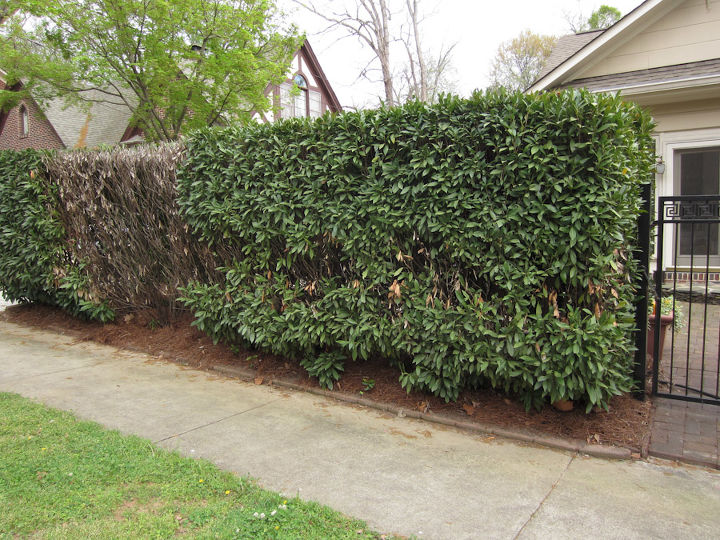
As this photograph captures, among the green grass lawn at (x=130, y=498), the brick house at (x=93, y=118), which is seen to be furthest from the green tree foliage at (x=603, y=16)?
the green grass lawn at (x=130, y=498)

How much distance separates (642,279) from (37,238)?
8469mm

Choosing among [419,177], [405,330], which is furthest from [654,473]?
[419,177]

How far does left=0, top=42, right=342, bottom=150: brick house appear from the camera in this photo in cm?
2239

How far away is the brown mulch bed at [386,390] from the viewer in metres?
4.14

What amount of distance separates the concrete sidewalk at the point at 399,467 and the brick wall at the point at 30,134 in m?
21.1

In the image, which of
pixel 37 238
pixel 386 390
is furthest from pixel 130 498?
pixel 37 238

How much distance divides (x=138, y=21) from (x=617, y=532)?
47.2 feet

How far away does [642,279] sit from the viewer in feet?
14.3

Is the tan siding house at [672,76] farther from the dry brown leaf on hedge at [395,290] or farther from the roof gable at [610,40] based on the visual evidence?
the dry brown leaf on hedge at [395,290]

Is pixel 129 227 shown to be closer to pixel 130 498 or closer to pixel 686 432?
pixel 130 498

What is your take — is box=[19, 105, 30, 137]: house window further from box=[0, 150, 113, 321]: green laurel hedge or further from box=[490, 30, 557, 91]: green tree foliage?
box=[490, 30, 557, 91]: green tree foliage

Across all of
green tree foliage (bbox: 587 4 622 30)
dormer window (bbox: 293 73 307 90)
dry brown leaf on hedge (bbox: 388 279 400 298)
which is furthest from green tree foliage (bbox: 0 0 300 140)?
green tree foliage (bbox: 587 4 622 30)

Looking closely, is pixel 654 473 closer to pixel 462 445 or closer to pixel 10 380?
pixel 462 445

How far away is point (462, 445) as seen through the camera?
408 cm
